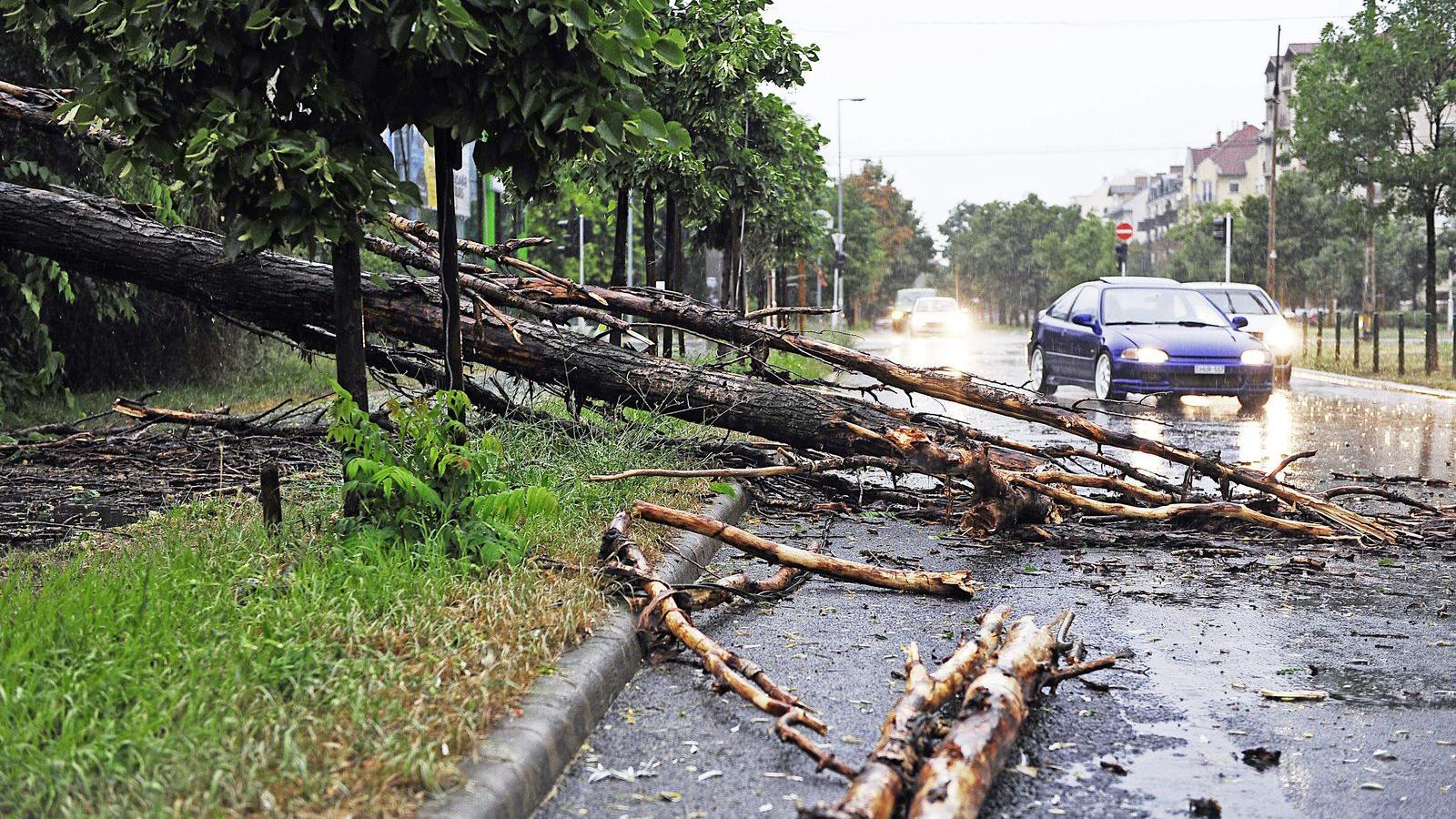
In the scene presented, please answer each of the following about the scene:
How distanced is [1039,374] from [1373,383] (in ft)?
19.6

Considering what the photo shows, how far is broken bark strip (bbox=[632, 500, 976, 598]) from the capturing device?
227 inches

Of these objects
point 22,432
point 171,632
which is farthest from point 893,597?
point 22,432

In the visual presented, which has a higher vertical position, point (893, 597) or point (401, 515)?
point (401, 515)

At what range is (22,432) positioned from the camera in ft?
28.8

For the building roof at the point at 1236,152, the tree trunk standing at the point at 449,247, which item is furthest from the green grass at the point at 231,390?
the building roof at the point at 1236,152

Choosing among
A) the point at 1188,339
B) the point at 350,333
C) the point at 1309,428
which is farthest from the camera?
the point at 1188,339

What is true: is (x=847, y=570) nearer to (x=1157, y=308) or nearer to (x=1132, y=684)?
(x=1132, y=684)

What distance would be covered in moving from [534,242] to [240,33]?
3396 millimetres

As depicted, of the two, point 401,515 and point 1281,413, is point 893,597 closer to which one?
point 401,515

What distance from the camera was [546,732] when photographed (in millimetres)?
3551

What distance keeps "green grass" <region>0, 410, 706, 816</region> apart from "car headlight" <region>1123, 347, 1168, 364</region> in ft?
37.5

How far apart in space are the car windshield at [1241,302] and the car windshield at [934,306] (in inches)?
1110

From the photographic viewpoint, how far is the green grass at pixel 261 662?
2.93 meters

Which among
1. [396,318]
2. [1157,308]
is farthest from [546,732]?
[1157,308]
